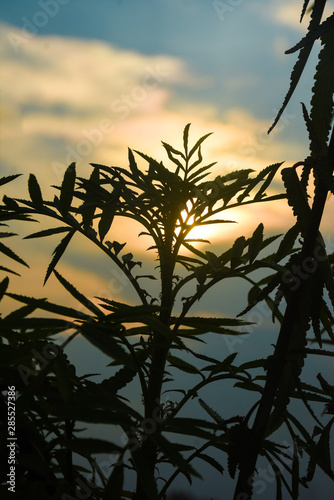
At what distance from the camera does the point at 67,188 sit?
2.89ft

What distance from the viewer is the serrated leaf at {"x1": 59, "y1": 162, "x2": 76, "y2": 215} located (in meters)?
0.87

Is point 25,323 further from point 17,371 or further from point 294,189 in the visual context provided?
point 294,189

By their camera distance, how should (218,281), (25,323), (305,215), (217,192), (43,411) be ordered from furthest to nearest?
(217,192) → (218,281) → (43,411) → (305,215) → (25,323)

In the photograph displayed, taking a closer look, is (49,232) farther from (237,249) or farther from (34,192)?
(237,249)

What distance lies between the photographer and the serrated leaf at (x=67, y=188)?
868mm

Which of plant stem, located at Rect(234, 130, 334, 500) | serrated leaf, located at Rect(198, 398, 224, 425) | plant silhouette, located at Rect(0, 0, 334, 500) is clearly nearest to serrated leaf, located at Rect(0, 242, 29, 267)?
plant silhouette, located at Rect(0, 0, 334, 500)

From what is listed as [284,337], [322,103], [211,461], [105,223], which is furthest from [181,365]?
[322,103]

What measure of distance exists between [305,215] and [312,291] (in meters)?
0.09

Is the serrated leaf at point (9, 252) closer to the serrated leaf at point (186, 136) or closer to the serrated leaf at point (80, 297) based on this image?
the serrated leaf at point (80, 297)

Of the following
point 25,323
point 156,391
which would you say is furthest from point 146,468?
point 156,391

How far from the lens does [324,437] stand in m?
0.69

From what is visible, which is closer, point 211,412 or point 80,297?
point 80,297

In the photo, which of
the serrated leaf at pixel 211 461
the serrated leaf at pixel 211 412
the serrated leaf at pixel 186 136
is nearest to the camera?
the serrated leaf at pixel 211 412

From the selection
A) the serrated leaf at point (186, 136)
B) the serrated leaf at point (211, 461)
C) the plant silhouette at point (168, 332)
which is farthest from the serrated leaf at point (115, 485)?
the serrated leaf at point (186, 136)
